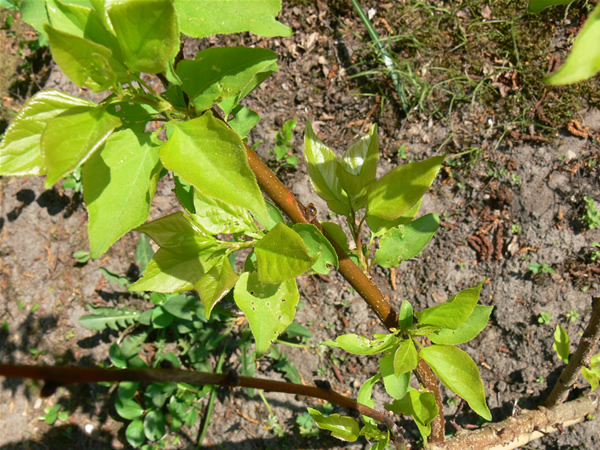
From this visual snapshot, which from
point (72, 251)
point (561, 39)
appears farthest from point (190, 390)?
point (561, 39)

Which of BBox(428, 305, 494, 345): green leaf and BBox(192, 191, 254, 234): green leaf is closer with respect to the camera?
BBox(192, 191, 254, 234): green leaf

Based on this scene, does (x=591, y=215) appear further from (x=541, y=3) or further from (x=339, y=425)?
(x=541, y=3)

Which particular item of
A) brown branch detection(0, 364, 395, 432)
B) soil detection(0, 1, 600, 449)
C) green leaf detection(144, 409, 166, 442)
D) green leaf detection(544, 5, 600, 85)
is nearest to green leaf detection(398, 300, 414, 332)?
brown branch detection(0, 364, 395, 432)

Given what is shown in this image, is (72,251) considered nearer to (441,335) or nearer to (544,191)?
(441,335)

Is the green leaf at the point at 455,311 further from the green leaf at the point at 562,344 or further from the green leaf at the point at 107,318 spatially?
the green leaf at the point at 107,318

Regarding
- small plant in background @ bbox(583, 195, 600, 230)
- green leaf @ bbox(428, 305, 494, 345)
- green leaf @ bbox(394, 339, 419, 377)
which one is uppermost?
green leaf @ bbox(394, 339, 419, 377)

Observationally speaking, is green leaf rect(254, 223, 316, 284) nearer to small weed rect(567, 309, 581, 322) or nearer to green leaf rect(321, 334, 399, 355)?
green leaf rect(321, 334, 399, 355)

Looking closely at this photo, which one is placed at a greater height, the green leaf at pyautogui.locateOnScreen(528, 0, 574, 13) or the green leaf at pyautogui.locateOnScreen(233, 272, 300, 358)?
the green leaf at pyautogui.locateOnScreen(528, 0, 574, 13)

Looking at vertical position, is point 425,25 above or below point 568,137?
above
